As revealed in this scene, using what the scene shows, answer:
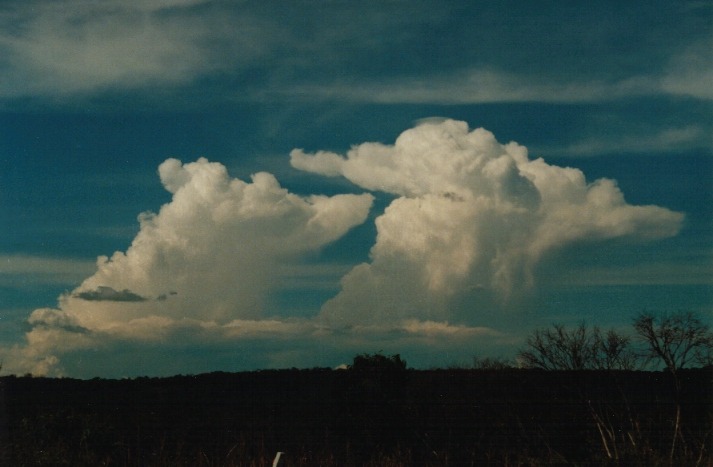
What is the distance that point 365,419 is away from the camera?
14.8 metres

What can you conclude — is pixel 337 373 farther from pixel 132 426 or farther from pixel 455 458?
pixel 132 426

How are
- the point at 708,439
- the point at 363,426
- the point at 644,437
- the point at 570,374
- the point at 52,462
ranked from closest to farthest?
the point at 52,462
the point at 708,439
the point at 644,437
the point at 570,374
the point at 363,426

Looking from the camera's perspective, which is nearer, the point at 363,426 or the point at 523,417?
the point at 363,426

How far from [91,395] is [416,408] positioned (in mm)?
6763

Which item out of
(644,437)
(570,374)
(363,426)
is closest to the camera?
(644,437)

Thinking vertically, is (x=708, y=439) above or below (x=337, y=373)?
below

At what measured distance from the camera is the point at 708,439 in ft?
33.6

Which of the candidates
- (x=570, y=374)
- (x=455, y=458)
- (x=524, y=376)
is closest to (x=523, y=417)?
(x=524, y=376)

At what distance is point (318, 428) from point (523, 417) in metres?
4.69

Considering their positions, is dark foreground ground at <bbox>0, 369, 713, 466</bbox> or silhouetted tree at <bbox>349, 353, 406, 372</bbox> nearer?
dark foreground ground at <bbox>0, 369, 713, 466</bbox>

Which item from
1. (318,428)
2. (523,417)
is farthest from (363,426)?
(523,417)

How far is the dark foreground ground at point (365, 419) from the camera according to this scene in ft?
33.6

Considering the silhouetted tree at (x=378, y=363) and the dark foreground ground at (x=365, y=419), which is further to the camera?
the silhouetted tree at (x=378, y=363)

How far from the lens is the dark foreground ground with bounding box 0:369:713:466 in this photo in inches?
403
